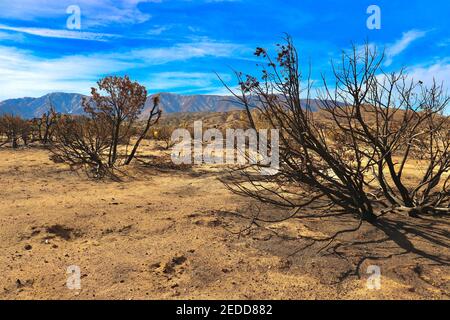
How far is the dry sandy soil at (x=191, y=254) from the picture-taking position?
2961 mm

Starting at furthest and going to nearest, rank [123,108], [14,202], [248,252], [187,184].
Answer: [123,108], [187,184], [14,202], [248,252]

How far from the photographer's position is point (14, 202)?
5391 millimetres

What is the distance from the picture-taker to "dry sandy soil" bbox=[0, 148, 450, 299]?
2.96 m

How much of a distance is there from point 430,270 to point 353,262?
64cm

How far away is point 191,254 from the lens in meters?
3.67

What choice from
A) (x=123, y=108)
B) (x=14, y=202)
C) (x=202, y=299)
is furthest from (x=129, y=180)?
(x=202, y=299)

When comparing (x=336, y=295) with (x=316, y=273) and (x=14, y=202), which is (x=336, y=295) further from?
(x=14, y=202)

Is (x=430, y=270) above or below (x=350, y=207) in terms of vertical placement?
below

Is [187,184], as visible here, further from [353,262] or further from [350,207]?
[353,262]
